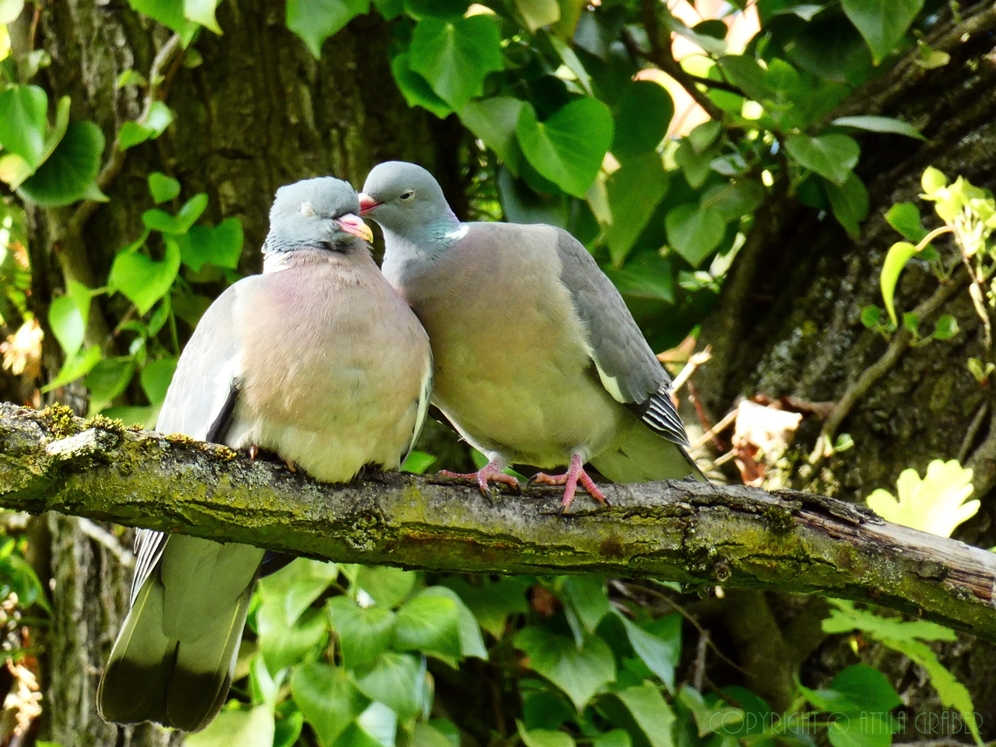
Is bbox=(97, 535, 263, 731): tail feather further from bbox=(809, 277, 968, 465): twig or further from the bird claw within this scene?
bbox=(809, 277, 968, 465): twig

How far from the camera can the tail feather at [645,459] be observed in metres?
2.62

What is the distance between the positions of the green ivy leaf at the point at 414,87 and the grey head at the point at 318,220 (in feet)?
1.83

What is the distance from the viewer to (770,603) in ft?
10.2

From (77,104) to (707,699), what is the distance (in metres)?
2.46

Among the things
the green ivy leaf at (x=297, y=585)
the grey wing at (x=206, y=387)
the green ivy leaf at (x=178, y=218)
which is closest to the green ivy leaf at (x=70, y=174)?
the green ivy leaf at (x=178, y=218)

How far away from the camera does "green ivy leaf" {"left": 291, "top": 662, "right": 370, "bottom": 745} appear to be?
2.38 m

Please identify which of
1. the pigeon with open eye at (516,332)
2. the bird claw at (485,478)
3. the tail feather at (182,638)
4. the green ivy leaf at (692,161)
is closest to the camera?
the bird claw at (485,478)

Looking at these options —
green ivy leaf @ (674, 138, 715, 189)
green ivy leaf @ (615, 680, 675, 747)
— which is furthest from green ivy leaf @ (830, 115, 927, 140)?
green ivy leaf @ (615, 680, 675, 747)

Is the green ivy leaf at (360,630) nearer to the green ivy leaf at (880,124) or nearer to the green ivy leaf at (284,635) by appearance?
the green ivy leaf at (284,635)

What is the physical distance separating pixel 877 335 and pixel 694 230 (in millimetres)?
634

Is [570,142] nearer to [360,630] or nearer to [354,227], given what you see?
[354,227]

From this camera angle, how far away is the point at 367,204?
2.38 m

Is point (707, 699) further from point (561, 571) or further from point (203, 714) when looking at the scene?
point (203, 714)

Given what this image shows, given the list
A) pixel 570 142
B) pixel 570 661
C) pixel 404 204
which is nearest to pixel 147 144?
pixel 404 204
